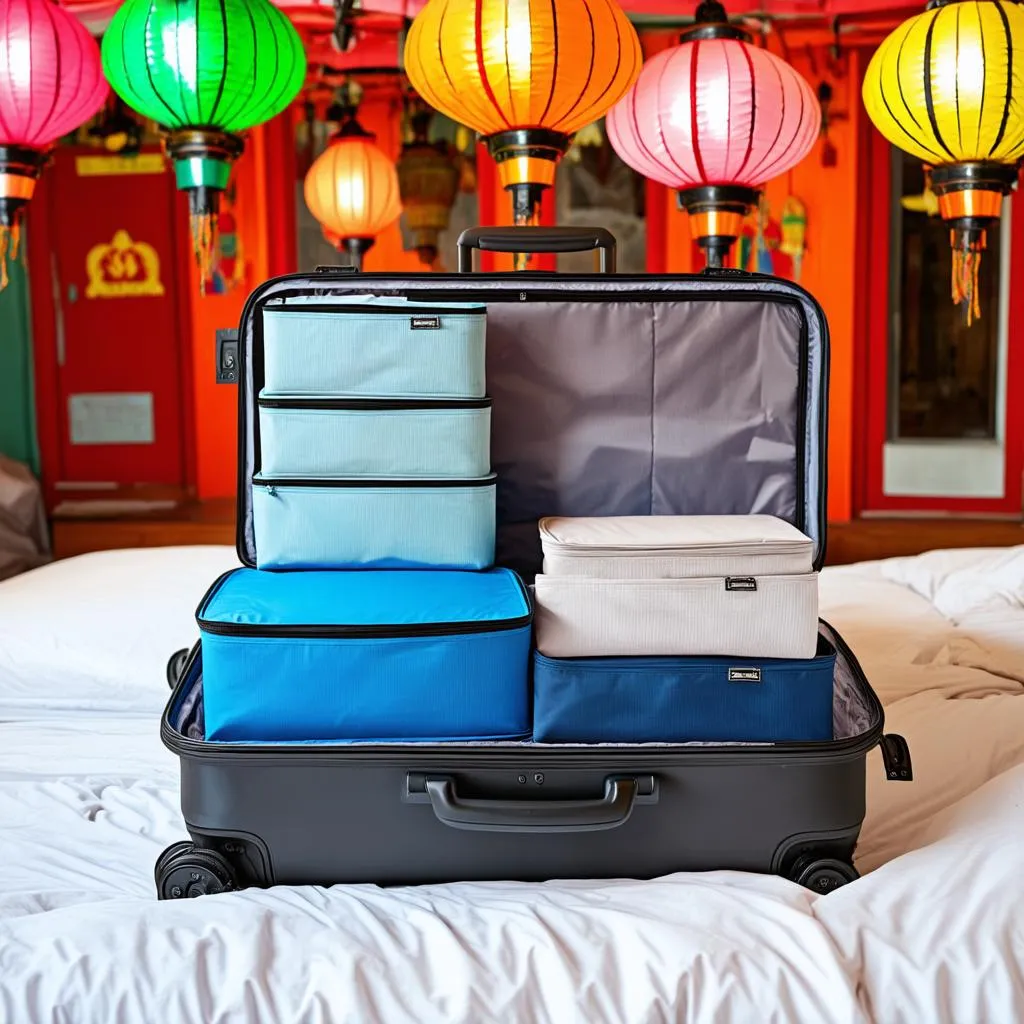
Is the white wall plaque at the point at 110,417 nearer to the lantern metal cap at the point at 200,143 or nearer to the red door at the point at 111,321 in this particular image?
the red door at the point at 111,321

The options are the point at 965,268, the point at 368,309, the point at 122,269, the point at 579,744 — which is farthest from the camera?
the point at 122,269

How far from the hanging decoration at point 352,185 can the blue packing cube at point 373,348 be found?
157 centimetres

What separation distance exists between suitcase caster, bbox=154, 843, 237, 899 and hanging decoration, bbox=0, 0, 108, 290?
4.47 ft

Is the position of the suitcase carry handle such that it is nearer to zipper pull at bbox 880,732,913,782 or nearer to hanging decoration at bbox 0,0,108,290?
zipper pull at bbox 880,732,913,782

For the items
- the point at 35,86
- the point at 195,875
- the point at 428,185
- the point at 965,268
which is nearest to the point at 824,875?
the point at 195,875

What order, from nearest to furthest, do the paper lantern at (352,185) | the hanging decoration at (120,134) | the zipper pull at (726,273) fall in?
the zipper pull at (726,273) → the paper lantern at (352,185) → the hanging decoration at (120,134)

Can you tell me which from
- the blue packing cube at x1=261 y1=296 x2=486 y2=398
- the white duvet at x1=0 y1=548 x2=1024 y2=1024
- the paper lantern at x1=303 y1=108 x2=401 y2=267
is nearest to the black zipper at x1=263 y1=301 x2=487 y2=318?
the blue packing cube at x1=261 y1=296 x2=486 y2=398

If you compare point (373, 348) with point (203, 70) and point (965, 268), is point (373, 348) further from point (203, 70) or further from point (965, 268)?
point (965, 268)

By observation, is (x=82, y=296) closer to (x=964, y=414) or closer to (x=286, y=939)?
(x=964, y=414)

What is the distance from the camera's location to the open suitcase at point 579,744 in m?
1.02

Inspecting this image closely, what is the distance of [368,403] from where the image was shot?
1155mm

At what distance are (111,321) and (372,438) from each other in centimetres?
310

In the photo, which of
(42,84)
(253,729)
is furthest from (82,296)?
(253,729)

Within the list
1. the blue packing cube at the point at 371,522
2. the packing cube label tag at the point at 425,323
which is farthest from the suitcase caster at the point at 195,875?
the packing cube label tag at the point at 425,323
